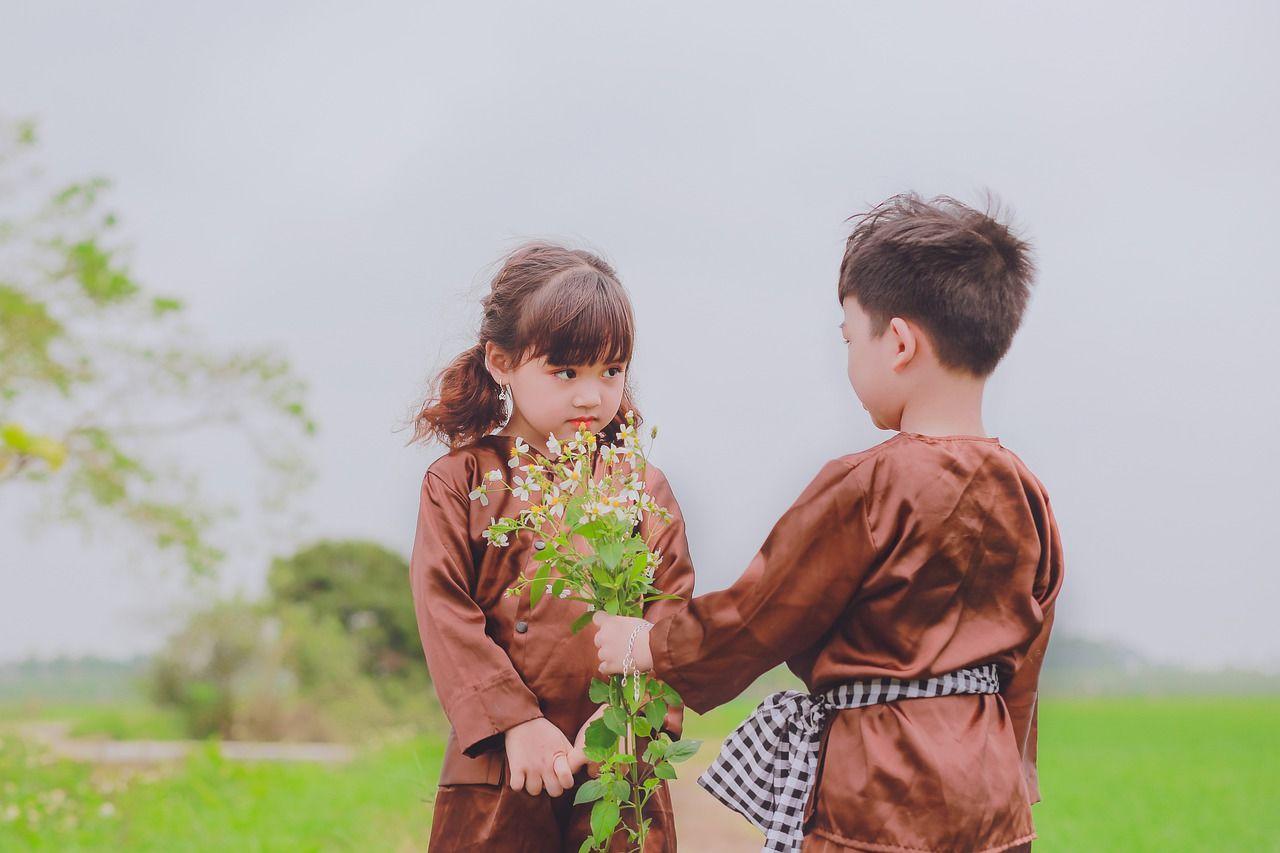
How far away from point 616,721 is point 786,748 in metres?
0.29

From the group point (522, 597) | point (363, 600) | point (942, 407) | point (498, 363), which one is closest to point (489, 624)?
point (522, 597)

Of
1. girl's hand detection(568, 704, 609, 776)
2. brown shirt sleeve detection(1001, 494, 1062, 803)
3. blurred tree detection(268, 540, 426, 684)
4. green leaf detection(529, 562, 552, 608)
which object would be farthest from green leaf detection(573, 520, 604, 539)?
blurred tree detection(268, 540, 426, 684)

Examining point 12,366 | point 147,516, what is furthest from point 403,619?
point 12,366

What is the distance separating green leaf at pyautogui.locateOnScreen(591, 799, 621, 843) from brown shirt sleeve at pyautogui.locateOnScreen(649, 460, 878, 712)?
23 centimetres

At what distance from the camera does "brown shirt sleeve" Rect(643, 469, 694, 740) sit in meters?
2.18

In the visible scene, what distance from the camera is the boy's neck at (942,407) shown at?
1911 millimetres

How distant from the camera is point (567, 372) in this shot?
90.7 inches

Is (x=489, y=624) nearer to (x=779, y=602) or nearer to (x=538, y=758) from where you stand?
(x=538, y=758)

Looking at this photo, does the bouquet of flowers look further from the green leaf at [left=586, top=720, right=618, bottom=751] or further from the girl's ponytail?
the girl's ponytail

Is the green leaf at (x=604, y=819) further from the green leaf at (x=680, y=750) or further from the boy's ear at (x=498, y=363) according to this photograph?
the boy's ear at (x=498, y=363)

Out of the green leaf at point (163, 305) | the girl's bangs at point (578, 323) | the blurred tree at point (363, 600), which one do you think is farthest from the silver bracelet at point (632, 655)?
the blurred tree at point (363, 600)

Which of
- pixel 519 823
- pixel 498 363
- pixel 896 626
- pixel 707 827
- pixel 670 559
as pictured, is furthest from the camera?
pixel 707 827

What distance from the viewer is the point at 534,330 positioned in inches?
91.0

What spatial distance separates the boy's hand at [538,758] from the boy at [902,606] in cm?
26
